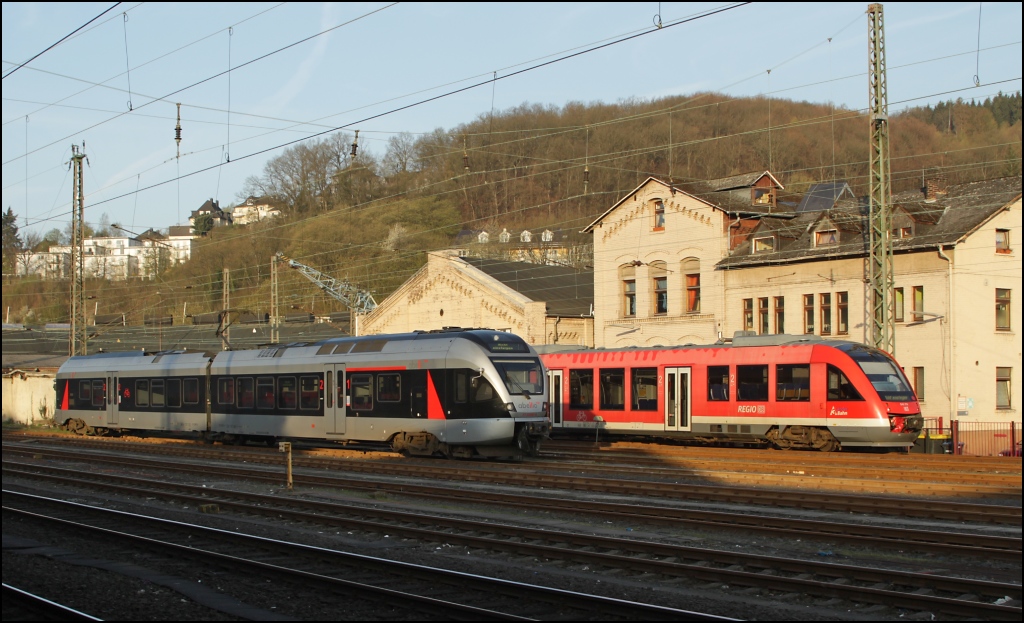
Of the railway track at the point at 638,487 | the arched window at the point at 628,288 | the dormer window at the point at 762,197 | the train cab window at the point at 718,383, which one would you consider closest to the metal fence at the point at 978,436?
the train cab window at the point at 718,383

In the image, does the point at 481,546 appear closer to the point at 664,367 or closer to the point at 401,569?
the point at 401,569

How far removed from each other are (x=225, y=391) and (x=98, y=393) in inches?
376

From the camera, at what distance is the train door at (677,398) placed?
28328 mm

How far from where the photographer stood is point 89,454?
29.2 meters

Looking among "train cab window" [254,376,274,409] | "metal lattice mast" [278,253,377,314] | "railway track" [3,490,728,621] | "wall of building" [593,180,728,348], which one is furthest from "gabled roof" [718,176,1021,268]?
"railway track" [3,490,728,621]

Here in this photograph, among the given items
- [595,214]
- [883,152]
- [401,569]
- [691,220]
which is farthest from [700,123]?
[401,569]

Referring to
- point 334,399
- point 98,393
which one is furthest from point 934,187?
point 98,393

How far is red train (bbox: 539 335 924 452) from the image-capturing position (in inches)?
981

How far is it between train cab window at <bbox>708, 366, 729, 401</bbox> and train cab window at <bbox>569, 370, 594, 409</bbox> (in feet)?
14.1

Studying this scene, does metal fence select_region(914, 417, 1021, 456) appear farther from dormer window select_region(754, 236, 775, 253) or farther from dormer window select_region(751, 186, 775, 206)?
dormer window select_region(751, 186, 775, 206)

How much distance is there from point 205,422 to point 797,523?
23.3 meters

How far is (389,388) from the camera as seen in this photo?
25.1 metres

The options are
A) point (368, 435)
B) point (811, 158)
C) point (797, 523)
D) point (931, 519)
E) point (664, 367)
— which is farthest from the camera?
point (811, 158)

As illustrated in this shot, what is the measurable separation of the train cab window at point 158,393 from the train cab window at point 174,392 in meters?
0.34
